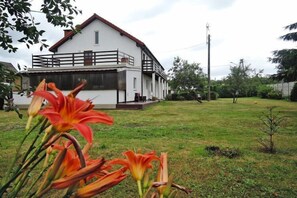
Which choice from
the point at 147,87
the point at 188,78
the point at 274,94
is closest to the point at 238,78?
the point at 188,78

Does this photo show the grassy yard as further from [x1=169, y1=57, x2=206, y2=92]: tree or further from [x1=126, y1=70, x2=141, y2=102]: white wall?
[x1=169, y1=57, x2=206, y2=92]: tree

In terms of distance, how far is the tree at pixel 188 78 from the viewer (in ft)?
87.0

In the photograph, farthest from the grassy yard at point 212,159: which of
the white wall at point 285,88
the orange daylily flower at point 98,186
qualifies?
the white wall at point 285,88

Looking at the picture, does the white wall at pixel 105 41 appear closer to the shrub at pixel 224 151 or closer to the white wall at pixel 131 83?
the white wall at pixel 131 83

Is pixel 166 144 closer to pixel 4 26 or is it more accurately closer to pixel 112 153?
pixel 112 153

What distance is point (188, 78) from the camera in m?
26.6

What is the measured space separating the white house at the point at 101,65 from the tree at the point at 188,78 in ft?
9.76

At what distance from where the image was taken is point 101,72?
57.4 feet

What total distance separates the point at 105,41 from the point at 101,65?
4733 millimetres

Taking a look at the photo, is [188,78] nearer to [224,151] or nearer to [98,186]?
[224,151]

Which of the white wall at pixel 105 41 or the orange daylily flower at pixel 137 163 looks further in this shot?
the white wall at pixel 105 41

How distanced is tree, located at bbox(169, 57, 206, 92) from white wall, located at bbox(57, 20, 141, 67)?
590 cm

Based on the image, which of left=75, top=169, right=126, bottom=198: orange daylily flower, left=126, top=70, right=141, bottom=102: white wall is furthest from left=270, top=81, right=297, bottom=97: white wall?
left=75, top=169, right=126, bottom=198: orange daylily flower

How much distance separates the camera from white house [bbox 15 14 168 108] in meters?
17.4
